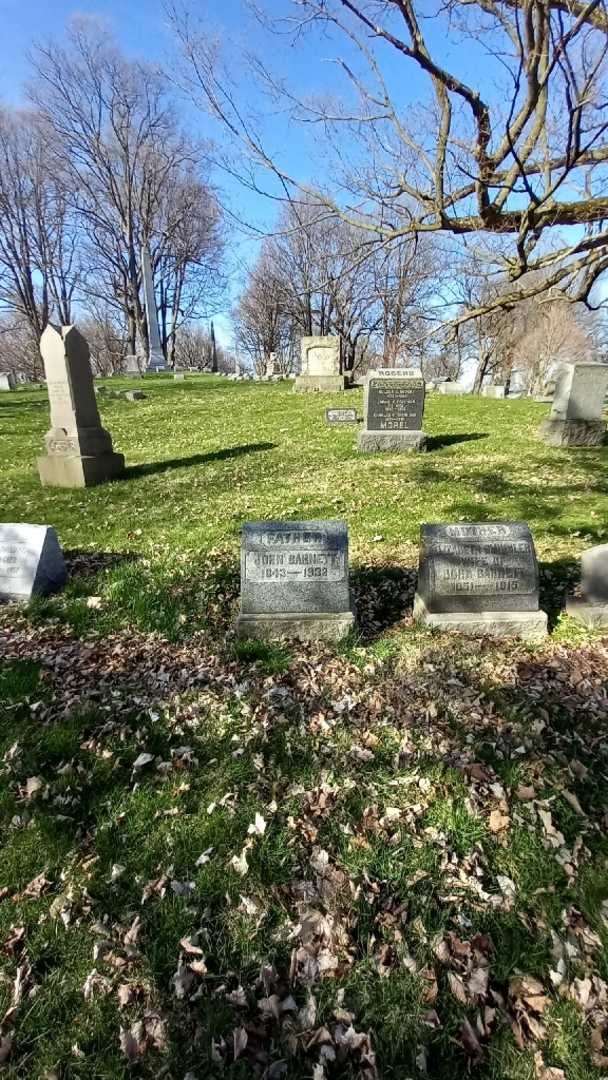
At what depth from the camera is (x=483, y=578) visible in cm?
438

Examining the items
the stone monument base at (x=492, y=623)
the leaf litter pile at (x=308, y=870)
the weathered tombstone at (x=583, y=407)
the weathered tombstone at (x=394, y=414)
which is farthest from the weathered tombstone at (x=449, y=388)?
the leaf litter pile at (x=308, y=870)

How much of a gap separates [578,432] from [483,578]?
27.7ft

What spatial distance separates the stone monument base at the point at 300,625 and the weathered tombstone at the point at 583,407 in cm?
911

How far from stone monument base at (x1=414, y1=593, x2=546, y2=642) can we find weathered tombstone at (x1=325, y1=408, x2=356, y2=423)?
1135 cm

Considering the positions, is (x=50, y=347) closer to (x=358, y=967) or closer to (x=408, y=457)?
(x=408, y=457)

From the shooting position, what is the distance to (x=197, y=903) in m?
2.41

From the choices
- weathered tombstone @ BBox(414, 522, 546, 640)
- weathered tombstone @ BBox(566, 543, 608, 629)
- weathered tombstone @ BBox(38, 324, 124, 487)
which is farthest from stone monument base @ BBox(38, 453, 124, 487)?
weathered tombstone @ BBox(566, 543, 608, 629)

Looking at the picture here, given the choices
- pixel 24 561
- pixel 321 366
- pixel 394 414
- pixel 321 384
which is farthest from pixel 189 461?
pixel 321 366

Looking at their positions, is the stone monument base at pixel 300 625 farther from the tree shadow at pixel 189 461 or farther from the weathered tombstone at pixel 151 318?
the weathered tombstone at pixel 151 318

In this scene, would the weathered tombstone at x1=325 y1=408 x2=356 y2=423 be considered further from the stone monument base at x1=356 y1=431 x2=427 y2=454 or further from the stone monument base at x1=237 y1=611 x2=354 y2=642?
the stone monument base at x1=237 y1=611 x2=354 y2=642

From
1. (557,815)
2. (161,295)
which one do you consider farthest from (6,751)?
(161,295)

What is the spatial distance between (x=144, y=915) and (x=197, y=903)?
247 mm

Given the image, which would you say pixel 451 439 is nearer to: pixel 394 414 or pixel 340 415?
pixel 394 414

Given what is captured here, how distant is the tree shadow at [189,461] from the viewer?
1012 cm
